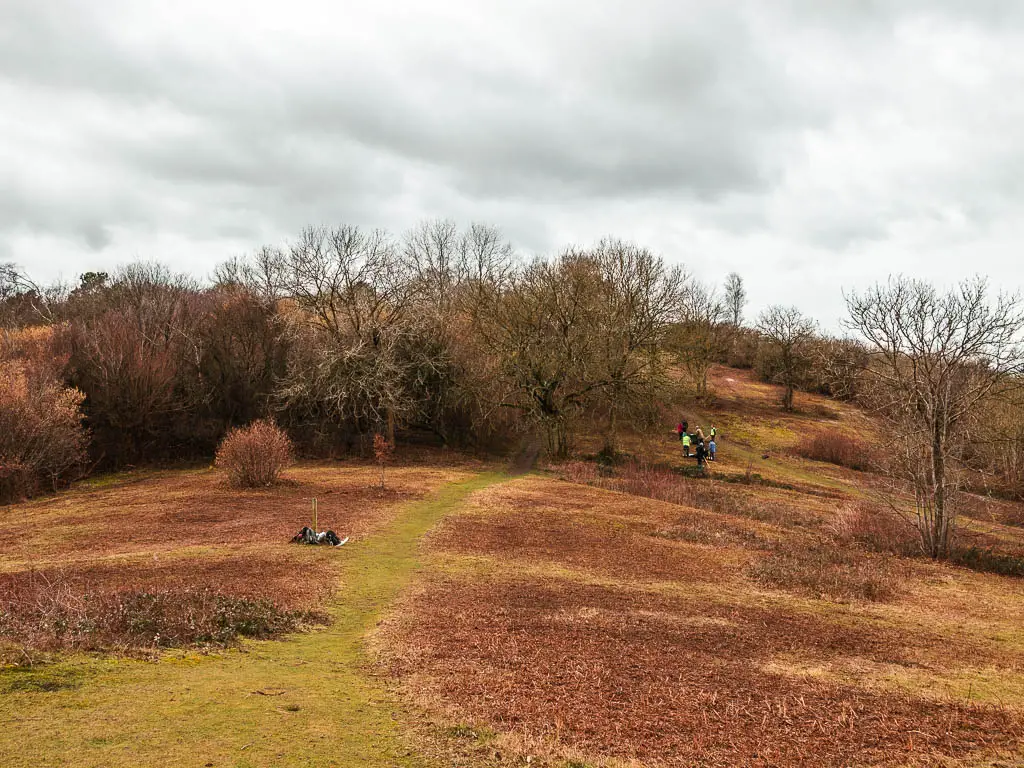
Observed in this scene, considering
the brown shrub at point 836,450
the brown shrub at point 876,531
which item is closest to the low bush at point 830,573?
the brown shrub at point 876,531

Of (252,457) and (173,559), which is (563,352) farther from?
(173,559)

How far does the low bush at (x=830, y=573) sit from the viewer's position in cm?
1441

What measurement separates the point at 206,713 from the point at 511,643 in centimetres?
478

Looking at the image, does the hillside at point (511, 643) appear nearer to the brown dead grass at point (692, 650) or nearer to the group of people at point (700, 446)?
the brown dead grass at point (692, 650)

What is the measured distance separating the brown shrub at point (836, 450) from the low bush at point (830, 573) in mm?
28598

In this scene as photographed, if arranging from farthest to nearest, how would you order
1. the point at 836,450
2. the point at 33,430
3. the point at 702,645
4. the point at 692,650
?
the point at 836,450 → the point at 33,430 → the point at 702,645 → the point at 692,650

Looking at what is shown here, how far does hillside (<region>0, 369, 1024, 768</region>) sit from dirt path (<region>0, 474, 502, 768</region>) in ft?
0.10

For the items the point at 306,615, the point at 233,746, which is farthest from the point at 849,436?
the point at 233,746

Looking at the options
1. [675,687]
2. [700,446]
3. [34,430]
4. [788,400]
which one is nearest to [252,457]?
[34,430]

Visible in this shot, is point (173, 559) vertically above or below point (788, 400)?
below

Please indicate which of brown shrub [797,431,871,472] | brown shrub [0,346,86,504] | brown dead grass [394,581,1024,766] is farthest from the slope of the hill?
brown shrub [797,431,871,472]

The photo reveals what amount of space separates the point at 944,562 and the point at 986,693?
466 inches

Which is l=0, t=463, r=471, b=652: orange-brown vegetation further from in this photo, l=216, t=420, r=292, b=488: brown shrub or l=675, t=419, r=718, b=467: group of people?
l=675, t=419, r=718, b=467: group of people

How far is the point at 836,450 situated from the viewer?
4612cm
